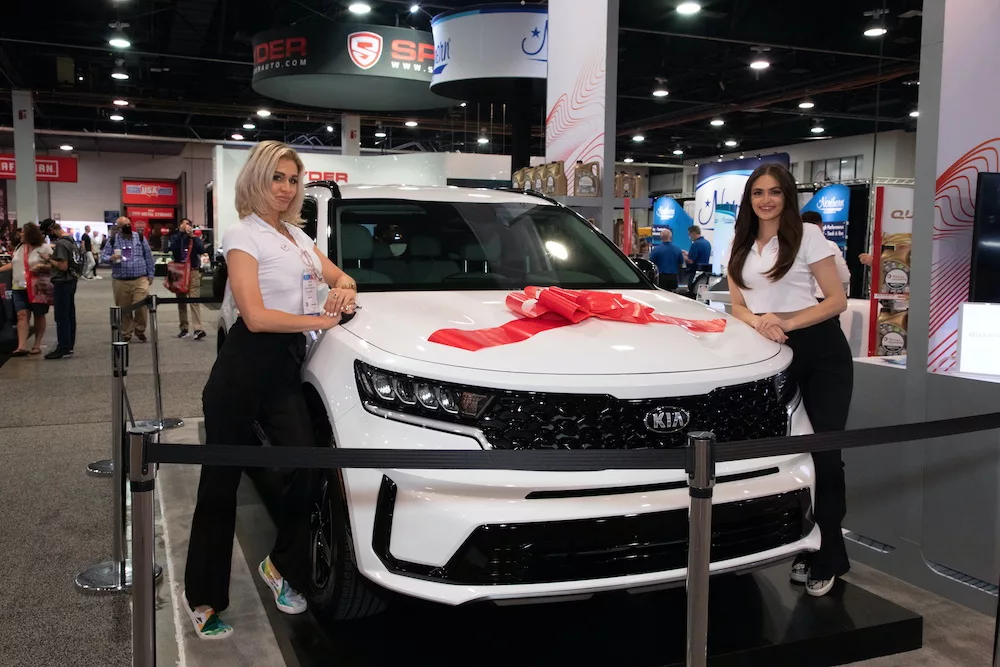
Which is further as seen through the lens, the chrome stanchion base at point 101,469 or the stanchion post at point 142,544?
the chrome stanchion base at point 101,469

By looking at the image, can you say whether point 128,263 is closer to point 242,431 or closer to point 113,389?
point 113,389

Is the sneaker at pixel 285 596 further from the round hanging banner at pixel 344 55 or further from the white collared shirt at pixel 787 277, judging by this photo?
the round hanging banner at pixel 344 55

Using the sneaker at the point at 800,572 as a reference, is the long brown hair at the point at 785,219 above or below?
above

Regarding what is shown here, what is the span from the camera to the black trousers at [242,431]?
2770 mm

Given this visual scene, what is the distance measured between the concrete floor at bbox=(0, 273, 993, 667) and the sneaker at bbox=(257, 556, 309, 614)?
108 millimetres

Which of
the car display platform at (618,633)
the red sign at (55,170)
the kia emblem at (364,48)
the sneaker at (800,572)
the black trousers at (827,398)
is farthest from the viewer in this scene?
the red sign at (55,170)

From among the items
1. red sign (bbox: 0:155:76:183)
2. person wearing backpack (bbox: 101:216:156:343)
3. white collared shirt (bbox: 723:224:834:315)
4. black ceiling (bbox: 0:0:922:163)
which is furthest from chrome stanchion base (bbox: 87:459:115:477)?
red sign (bbox: 0:155:76:183)

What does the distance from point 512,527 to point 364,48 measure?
9729 millimetres

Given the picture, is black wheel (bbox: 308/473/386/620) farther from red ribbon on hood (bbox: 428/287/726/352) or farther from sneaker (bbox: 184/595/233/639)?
red ribbon on hood (bbox: 428/287/726/352)

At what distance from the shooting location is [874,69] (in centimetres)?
1627

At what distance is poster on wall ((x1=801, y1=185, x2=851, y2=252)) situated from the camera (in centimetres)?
1427

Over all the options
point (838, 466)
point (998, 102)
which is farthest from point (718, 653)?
point (998, 102)

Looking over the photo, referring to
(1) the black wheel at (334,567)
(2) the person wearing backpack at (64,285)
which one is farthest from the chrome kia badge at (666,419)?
(2) the person wearing backpack at (64,285)

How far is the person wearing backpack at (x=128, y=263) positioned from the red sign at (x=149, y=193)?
90.3 feet
